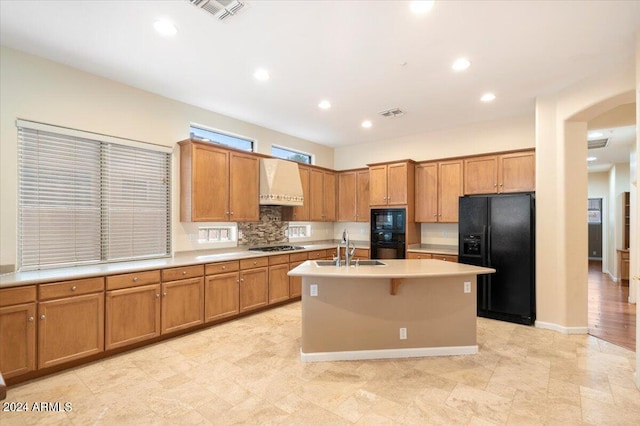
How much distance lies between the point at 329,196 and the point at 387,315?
12.4 feet

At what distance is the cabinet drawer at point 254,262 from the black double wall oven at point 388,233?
7.13 feet

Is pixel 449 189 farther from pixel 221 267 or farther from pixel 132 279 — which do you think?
pixel 132 279

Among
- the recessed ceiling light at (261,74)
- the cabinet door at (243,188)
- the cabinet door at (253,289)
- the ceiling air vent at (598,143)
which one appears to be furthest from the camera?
the ceiling air vent at (598,143)

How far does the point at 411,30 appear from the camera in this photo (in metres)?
2.72

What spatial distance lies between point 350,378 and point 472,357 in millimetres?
1406

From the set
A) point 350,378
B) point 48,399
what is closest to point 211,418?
point 350,378

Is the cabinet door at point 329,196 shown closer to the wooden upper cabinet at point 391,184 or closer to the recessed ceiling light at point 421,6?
the wooden upper cabinet at point 391,184

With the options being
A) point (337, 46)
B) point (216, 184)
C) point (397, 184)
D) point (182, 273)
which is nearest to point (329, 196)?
point (397, 184)

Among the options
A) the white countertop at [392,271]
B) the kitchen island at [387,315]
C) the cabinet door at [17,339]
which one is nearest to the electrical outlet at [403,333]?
the kitchen island at [387,315]

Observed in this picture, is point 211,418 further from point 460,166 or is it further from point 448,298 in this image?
point 460,166

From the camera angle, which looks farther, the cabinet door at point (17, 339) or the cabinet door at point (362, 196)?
the cabinet door at point (362, 196)

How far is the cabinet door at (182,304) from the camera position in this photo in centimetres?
364

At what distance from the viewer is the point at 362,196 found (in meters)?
6.57

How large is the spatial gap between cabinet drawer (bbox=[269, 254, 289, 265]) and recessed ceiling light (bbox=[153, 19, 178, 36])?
10.7 feet
